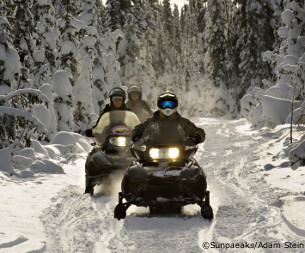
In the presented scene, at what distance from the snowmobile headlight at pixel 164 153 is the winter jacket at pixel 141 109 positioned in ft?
24.4

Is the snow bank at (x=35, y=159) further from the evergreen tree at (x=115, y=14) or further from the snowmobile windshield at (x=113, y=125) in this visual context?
the evergreen tree at (x=115, y=14)

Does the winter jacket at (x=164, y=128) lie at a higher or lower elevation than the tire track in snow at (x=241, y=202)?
higher

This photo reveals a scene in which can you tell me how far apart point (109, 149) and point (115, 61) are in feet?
94.9

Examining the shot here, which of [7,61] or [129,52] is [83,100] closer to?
[7,61]

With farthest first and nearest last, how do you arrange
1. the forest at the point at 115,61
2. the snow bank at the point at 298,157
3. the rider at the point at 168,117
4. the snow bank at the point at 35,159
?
1. the forest at the point at 115,61
2. the snow bank at the point at 35,159
3. the rider at the point at 168,117
4. the snow bank at the point at 298,157

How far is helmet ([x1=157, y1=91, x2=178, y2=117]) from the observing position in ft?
27.0

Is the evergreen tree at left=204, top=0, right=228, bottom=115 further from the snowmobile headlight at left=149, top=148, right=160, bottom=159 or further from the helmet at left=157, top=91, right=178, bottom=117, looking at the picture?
the snowmobile headlight at left=149, top=148, right=160, bottom=159

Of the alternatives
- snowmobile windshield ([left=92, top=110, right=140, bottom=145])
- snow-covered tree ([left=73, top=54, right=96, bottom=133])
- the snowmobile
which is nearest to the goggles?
the snowmobile

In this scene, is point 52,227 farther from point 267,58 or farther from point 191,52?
point 191,52

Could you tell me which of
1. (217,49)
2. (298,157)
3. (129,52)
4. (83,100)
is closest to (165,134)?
(298,157)

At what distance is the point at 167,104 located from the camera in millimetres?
8297

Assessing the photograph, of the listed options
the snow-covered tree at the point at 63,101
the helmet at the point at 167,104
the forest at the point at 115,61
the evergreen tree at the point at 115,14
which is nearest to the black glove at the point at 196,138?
the helmet at the point at 167,104

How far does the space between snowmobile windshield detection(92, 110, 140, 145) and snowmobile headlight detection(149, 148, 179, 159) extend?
2822mm

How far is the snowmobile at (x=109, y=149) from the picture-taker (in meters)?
10.0
